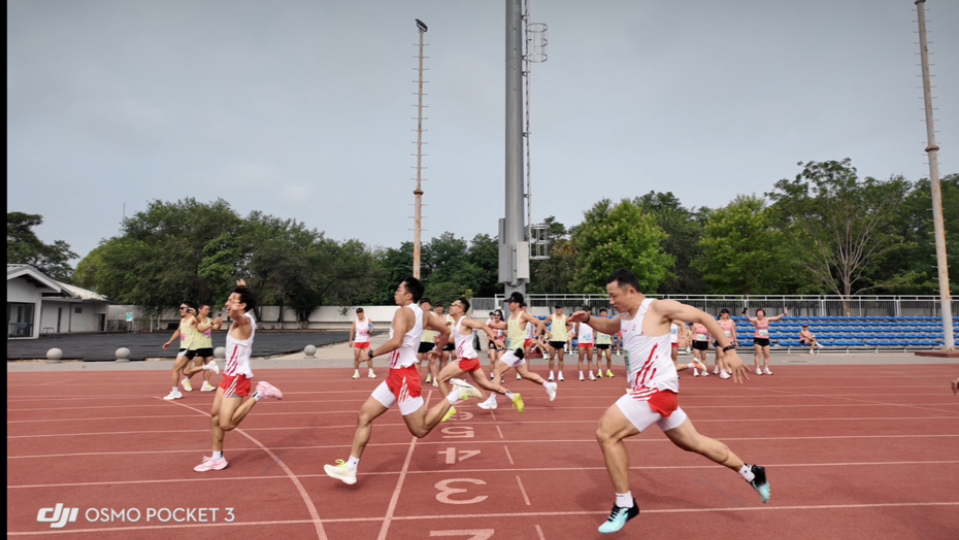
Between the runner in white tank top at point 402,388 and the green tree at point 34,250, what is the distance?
63348mm

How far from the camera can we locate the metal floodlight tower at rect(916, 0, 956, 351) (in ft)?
70.8

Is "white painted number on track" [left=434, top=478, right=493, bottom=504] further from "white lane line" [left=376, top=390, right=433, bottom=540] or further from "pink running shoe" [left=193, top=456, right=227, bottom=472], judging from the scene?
"pink running shoe" [left=193, top=456, right=227, bottom=472]

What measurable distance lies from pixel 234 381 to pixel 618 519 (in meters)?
4.21

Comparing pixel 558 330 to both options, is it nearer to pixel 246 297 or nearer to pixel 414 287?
pixel 414 287

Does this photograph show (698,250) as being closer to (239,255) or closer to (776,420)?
(239,255)

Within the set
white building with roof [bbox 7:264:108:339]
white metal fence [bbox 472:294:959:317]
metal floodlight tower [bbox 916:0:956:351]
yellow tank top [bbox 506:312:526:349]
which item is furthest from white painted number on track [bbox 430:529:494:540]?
white building with roof [bbox 7:264:108:339]

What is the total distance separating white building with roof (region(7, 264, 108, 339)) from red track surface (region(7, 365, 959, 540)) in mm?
28188

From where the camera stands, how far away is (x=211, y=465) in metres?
5.83

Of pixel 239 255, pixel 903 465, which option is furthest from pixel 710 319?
pixel 239 255

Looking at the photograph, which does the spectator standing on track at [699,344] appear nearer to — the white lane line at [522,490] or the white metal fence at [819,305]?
the white metal fence at [819,305]

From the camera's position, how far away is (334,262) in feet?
169

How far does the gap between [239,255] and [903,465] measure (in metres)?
48.5

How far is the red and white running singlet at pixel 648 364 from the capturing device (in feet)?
13.6

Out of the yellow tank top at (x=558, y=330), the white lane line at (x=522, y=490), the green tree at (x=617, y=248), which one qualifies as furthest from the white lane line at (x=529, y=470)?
the green tree at (x=617, y=248)
